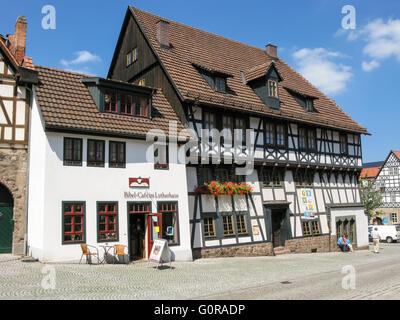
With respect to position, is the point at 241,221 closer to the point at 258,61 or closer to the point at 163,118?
the point at 163,118

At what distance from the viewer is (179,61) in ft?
72.0

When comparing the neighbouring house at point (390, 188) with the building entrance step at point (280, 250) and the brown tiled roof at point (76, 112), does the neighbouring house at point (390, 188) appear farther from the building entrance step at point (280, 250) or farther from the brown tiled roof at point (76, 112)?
the brown tiled roof at point (76, 112)

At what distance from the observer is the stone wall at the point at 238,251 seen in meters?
19.1

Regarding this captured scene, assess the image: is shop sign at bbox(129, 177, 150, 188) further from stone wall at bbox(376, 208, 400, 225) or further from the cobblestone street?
stone wall at bbox(376, 208, 400, 225)

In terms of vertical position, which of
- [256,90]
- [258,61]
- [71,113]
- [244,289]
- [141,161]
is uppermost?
[258,61]

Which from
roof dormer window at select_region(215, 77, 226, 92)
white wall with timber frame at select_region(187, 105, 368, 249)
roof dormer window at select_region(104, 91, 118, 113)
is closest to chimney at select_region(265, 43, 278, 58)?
white wall with timber frame at select_region(187, 105, 368, 249)

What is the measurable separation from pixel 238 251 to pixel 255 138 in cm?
639

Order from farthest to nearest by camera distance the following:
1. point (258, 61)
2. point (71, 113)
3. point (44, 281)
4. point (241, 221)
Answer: point (258, 61) → point (241, 221) → point (71, 113) → point (44, 281)

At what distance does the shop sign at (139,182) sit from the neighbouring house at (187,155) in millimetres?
48

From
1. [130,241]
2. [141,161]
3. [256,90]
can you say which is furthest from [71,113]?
[256,90]

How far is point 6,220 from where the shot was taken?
55.7 feet

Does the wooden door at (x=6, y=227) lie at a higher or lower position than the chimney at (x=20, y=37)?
lower

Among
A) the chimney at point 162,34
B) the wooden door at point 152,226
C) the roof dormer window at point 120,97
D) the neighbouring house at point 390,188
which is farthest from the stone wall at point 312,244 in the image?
the neighbouring house at point 390,188

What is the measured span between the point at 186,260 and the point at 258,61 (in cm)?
1643
